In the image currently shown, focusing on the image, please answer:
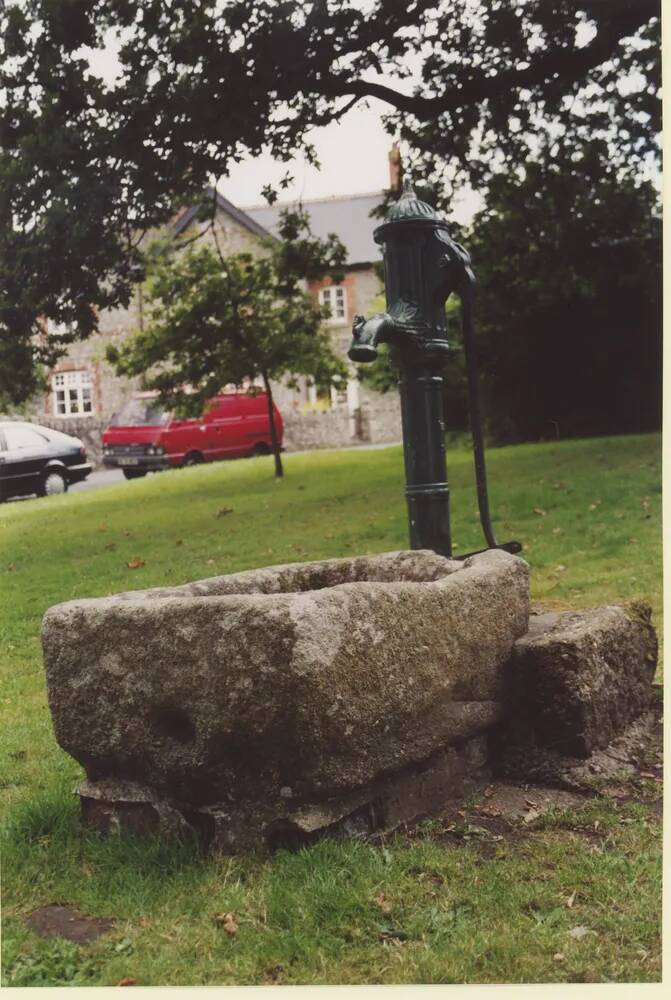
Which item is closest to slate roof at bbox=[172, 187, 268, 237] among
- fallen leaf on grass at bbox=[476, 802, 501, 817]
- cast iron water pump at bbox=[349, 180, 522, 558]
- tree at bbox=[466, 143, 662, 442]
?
tree at bbox=[466, 143, 662, 442]

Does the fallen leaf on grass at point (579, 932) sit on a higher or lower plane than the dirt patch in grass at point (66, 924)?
lower

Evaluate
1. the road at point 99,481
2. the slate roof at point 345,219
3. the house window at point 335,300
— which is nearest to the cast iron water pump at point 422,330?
the road at point 99,481

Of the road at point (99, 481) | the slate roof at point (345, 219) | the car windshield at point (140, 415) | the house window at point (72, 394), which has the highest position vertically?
the slate roof at point (345, 219)

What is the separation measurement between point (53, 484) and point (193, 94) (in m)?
1.90

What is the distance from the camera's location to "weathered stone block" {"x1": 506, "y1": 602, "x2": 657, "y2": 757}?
9.95 feet

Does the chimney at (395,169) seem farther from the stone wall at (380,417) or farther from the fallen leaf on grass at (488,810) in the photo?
the fallen leaf on grass at (488,810)

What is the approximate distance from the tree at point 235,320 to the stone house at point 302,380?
11 centimetres

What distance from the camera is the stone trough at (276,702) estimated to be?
238 centimetres

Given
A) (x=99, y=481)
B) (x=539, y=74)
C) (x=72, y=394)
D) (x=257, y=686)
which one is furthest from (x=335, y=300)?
(x=257, y=686)

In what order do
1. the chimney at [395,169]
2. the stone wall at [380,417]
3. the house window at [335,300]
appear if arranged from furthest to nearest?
the house window at [335,300]
the stone wall at [380,417]
the chimney at [395,169]

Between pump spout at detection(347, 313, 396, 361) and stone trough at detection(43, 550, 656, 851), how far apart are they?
78cm

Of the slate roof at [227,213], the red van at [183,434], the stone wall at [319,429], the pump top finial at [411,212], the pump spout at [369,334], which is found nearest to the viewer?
the pump spout at [369,334]

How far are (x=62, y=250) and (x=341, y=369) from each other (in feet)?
7.57

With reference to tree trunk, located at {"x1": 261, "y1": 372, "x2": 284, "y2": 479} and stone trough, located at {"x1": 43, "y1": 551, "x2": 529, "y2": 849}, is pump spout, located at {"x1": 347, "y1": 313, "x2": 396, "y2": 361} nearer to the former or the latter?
stone trough, located at {"x1": 43, "y1": 551, "x2": 529, "y2": 849}
